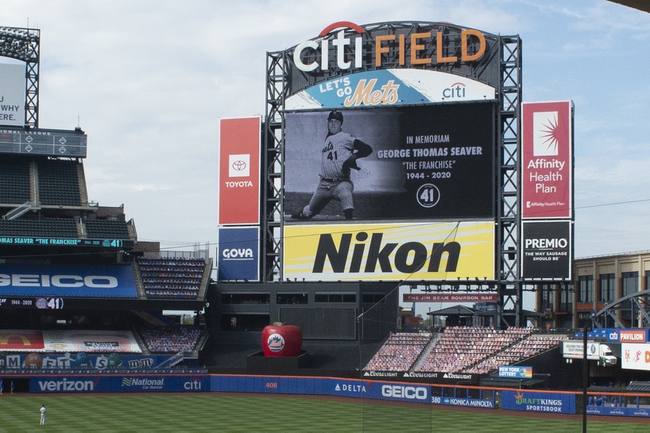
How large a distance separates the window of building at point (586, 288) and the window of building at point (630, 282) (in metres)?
5.22

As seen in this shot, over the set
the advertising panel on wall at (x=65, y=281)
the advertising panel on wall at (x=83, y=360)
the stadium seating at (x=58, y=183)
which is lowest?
the advertising panel on wall at (x=83, y=360)

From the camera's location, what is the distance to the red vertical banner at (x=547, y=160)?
5528 centimetres

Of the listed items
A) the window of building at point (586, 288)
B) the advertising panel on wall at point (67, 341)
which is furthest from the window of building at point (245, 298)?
the window of building at point (586, 288)

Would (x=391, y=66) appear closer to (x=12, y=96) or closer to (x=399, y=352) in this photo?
(x=399, y=352)

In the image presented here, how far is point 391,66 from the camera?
195 ft

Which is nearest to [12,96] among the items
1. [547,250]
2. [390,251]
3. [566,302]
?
[390,251]

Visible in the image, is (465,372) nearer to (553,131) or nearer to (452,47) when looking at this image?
(553,131)

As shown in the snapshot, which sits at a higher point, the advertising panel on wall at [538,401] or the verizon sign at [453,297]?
the verizon sign at [453,297]

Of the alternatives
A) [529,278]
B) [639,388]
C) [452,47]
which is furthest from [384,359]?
[452,47]

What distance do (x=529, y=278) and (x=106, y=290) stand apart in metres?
29.8

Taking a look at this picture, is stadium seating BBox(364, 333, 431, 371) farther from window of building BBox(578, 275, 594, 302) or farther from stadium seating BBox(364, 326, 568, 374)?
window of building BBox(578, 275, 594, 302)

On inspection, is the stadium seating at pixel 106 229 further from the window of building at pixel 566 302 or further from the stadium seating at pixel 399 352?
the window of building at pixel 566 302

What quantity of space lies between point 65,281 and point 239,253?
12.8 metres

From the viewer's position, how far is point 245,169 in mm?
61906
